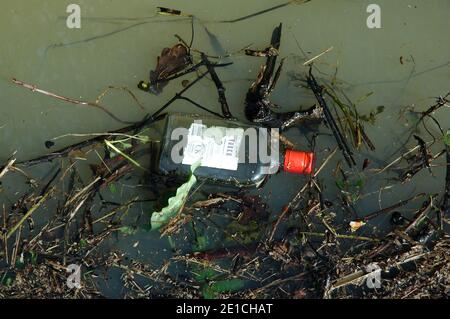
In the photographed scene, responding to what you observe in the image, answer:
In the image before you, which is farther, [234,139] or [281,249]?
[281,249]

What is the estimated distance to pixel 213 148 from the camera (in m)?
1.73

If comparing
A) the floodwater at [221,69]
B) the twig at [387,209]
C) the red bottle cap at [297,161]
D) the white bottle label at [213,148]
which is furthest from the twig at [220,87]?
the twig at [387,209]

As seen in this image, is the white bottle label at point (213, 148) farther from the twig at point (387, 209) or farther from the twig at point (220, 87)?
the twig at point (387, 209)

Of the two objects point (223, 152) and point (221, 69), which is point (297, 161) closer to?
point (223, 152)

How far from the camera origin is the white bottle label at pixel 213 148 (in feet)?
5.67

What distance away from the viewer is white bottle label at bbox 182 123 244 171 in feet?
5.67

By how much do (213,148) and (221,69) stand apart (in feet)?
1.20

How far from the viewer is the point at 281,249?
1891 mm

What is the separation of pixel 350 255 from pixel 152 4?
4.00 feet

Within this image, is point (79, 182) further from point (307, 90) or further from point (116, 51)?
point (307, 90)

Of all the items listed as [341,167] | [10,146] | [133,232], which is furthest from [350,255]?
[10,146]

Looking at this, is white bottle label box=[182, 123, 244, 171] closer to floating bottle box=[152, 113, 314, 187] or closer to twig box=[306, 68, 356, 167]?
floating bottle box=[152, 113, 314, 187]

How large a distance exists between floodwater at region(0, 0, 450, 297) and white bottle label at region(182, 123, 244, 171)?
0.20 metres
